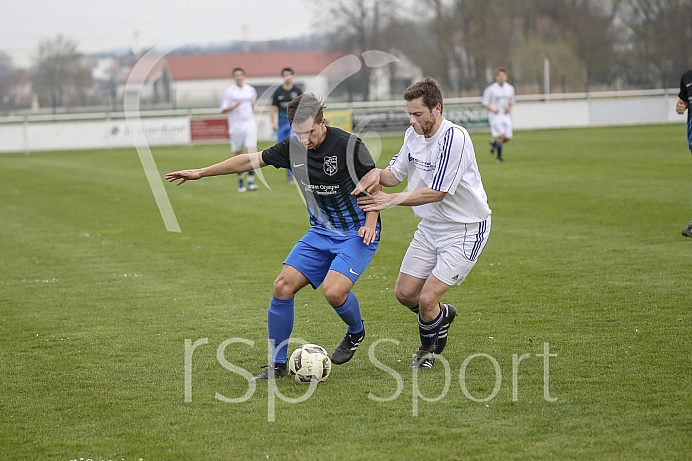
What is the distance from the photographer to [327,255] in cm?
555

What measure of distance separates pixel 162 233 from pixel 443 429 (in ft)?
28.5

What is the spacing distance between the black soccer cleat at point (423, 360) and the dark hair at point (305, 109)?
1.82 meters

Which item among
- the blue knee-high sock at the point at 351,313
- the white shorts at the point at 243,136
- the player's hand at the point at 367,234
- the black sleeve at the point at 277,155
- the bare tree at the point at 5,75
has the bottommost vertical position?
the blue knee-high sock at the point at 351,313

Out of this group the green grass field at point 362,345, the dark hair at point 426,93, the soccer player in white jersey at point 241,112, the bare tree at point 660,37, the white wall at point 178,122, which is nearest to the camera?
the green grass field at point 362,345

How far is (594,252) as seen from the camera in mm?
9227

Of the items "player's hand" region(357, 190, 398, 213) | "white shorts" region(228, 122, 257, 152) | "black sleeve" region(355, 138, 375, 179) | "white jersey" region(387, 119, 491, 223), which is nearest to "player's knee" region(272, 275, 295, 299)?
"player's hand" region(357, 190, 398, 213)

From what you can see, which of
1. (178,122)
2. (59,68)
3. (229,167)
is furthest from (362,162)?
(59,68)

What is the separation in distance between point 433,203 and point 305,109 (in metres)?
1.15

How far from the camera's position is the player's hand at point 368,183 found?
523 centimetres

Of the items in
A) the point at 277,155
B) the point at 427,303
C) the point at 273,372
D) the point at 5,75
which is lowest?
the point at 273,372

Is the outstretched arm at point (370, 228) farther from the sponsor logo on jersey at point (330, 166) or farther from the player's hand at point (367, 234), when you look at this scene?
the sponsor logo on jersey at point (330, 166)

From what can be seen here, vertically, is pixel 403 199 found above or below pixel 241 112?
below

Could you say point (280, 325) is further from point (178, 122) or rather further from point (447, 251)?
point (178, 122)

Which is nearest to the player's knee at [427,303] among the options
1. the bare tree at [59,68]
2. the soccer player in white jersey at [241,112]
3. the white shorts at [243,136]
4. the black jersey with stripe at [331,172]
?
the black jersey with stripe at [331,172]
